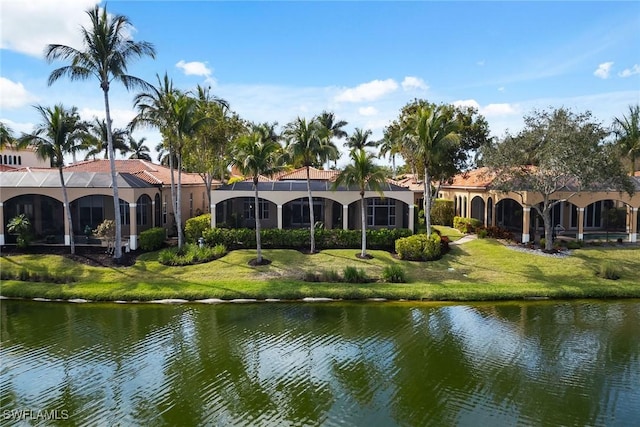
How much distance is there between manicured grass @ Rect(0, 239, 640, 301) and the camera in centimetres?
2162

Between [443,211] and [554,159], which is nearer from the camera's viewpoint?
[554,159]

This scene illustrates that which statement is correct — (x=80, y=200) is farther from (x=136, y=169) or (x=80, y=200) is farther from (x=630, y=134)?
(x=630, y=134)

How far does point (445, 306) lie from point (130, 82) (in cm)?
1856

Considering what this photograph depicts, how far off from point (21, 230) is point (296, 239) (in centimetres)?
1534

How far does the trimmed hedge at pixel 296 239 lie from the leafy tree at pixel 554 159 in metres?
7.13

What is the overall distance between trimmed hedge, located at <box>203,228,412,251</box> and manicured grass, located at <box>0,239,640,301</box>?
90cm

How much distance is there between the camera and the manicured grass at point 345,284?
70.9 ft

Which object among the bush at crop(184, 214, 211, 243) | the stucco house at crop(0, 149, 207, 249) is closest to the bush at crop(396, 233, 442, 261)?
the bush at crop(184, 214, 211, 243)

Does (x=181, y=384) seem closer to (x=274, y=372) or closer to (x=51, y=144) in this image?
(x=274, y=372)

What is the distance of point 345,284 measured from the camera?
22844 millimetres

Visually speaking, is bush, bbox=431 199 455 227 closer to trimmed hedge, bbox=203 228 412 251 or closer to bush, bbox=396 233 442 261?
trimmed hedge, bbox=203 228 412 251

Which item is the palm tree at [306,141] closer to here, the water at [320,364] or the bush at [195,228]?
the bush at [195,228]

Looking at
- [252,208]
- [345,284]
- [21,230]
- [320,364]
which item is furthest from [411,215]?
[21,230]

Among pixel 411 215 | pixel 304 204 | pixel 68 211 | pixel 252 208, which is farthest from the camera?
pixel 252 208
